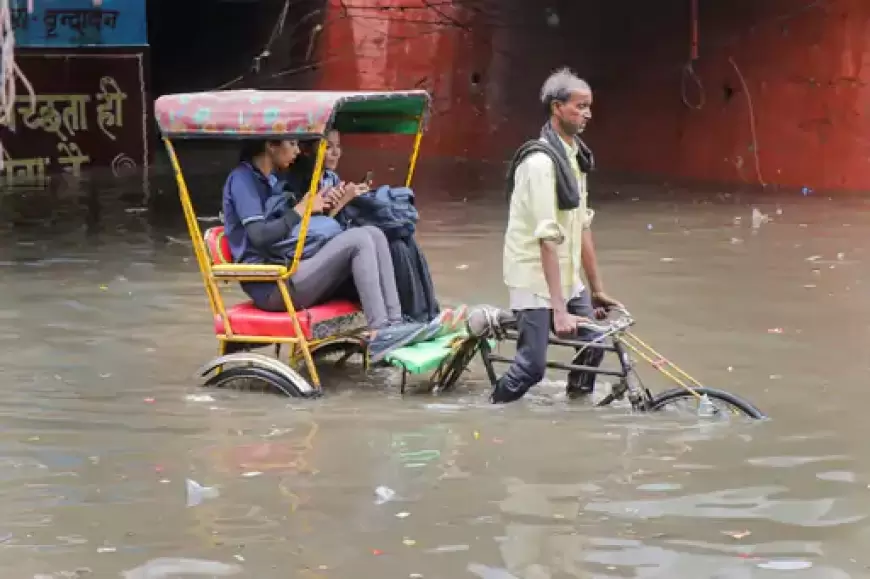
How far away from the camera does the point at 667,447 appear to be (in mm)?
5344

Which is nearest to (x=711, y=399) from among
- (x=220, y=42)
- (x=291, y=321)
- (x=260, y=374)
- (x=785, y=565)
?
(x=785, y=565)

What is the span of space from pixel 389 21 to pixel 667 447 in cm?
1817

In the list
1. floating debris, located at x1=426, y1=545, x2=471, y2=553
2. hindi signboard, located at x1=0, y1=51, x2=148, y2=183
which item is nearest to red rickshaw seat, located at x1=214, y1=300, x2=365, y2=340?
floating debris, located at x1=426, y1=545, x2=471, y2=553

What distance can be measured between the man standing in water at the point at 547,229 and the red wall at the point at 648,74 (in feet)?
33.4

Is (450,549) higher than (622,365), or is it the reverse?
(622,365)

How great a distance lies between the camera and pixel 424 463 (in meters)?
5.20

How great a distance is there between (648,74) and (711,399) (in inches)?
520

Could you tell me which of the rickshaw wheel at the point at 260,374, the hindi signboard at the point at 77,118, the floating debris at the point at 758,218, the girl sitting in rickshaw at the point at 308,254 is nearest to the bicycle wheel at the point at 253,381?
the rickshaw wheel at the point at 260,374

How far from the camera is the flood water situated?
420cm

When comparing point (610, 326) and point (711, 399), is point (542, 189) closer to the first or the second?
point (610, 326)

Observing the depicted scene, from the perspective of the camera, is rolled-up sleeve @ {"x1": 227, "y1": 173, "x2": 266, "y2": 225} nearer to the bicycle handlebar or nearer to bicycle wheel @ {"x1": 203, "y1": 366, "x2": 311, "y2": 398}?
bicycle wheel @ {"x1": 203, "y1": 366, "x2": 311, "y2": 398}

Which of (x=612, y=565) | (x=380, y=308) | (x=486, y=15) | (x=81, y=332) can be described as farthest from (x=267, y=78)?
(x=612, y=565)

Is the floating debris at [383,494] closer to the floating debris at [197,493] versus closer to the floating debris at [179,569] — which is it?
the floating debris at [197,493]

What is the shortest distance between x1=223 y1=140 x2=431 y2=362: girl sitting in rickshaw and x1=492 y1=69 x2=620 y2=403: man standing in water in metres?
0.63
